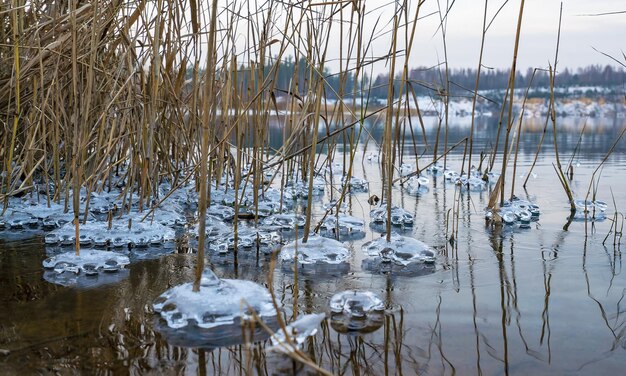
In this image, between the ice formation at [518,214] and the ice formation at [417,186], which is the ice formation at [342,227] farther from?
the ice formation at [417,186]

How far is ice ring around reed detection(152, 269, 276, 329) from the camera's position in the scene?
1120 millimetres

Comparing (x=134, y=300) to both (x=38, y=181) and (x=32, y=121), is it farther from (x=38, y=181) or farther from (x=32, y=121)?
(x=38, y=181)

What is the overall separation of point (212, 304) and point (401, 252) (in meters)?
0.65

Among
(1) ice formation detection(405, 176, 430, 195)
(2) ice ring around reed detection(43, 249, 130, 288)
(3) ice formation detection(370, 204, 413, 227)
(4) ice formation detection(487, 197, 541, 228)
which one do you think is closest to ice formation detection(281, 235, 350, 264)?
(2) ice ring around reed detection(43, 249, 130, 288)

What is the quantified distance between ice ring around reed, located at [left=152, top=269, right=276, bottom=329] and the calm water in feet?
0.14

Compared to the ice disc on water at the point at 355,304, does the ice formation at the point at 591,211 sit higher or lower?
higher

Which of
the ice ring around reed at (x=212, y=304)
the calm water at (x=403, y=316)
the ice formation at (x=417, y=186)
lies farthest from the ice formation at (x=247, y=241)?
the ice formation at (x=417, y=186)

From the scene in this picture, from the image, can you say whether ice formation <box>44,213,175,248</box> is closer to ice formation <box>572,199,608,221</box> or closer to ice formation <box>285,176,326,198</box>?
ice formation <box>285,176,326,198</box>

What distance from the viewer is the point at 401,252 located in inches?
64.7

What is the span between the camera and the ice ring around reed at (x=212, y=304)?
1120 millimetres

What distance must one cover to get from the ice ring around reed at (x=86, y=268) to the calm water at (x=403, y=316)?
0.04 m

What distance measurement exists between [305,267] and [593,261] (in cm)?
76

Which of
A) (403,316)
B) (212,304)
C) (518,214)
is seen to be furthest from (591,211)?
(212,304)

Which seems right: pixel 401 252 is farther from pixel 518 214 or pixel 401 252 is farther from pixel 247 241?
pixel 518 214
